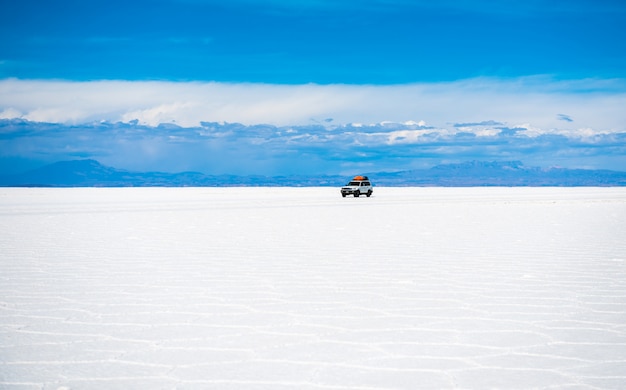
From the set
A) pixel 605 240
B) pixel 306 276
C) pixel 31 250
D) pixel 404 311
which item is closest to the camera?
pixel 404 311

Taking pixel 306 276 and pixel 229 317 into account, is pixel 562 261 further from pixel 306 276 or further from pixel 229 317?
pixel 229 317

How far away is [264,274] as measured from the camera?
28.5ft

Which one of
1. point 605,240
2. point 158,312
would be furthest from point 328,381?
point 605,240

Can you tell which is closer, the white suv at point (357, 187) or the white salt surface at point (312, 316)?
the white salt surface at point (312, 316)

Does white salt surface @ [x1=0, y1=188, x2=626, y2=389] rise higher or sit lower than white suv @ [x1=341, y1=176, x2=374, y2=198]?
lower

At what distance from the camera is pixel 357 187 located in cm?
4741

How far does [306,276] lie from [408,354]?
3.98 metres

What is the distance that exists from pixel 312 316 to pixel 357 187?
4157 cm

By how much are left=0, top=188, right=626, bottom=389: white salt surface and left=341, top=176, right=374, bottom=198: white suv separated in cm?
3418

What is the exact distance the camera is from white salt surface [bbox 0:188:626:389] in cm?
416

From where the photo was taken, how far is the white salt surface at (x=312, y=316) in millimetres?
4164

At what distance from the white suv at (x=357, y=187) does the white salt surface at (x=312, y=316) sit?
34.2 m

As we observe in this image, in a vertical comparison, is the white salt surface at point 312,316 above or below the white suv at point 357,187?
below

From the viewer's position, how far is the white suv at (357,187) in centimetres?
4666
